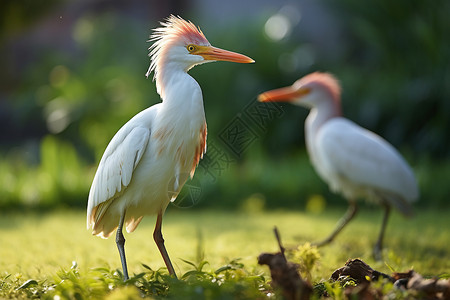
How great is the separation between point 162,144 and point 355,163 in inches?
99.1

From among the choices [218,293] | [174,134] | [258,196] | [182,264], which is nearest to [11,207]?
[258,196]

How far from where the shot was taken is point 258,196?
6750 millimetres

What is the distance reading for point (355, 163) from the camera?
4.77 m

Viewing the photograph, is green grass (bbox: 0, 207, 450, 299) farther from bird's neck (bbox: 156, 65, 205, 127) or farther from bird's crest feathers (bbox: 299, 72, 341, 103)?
bird's crest feathers (bbox: 299, 72, 341, 103)

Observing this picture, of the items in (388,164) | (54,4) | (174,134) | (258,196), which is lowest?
(258,196)

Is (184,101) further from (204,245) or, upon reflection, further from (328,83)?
(328,83)

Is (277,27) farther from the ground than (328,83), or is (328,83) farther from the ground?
(277,27)

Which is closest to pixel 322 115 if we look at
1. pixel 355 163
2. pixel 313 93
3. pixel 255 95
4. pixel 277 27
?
pixel 313 93

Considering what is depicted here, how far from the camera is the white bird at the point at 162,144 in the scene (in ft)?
9.14

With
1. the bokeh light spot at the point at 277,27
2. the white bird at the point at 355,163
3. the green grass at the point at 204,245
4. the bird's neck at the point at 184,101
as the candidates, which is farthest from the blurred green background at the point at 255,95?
the bird's neck at the point at 184,101

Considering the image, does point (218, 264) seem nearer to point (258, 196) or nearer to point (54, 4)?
point (258, 196)

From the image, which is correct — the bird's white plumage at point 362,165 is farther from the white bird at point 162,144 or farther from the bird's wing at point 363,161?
the white bird at point 162,144

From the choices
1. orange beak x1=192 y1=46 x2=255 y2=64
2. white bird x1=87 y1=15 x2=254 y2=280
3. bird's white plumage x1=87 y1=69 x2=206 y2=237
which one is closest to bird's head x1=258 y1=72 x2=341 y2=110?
orange beak x1=192 y1=46 x2=255 y2=64

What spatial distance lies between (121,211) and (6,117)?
38.6 feet
